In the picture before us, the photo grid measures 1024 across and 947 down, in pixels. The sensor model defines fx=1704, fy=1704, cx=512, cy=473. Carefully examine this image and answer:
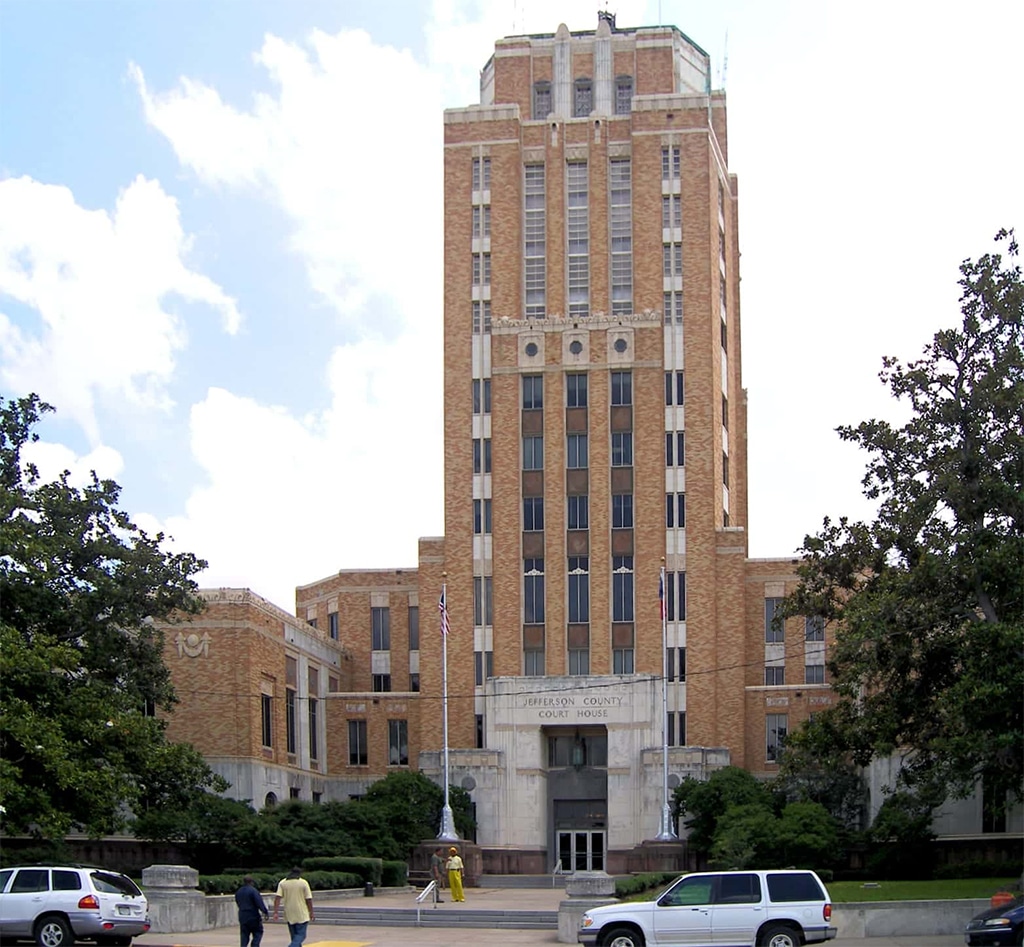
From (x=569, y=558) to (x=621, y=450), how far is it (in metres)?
5.35

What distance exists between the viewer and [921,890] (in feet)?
149

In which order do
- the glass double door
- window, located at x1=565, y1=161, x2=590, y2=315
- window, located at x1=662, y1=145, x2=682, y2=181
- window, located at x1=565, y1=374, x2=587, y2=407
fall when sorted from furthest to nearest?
window, located at x1=565, y1=161, x2=590, y2=315 → window, located at x1=662, y1=145, x2=682, y2=181 → window, located at x1=565, y1=374, x2=587, y2=407 → the glass double door

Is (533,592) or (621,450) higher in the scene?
(621,450)

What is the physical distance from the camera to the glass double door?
7250 cm

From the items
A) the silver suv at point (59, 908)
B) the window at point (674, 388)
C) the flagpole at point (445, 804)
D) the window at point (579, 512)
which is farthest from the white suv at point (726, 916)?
the window at point (674, 388)

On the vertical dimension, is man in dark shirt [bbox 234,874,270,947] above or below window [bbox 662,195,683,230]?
below

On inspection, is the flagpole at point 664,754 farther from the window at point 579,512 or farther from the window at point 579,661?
the window at point 579,512

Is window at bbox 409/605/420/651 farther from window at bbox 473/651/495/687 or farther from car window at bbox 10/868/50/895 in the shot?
car window at bbox 10/868/50/895

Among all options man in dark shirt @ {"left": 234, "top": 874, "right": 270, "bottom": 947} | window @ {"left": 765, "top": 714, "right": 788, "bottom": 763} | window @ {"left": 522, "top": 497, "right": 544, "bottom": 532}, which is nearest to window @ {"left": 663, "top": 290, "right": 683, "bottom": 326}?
window @ {"left": 522, "top": 497, "right": 544, "bottom": 532}

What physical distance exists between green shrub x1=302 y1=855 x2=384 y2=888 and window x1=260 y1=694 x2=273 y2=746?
12.4 metres

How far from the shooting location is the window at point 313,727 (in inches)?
3046

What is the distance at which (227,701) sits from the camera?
67312mm

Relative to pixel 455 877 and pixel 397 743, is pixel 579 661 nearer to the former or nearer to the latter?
pixel 397 743

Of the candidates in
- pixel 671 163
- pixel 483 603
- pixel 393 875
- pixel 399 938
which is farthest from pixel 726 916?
pixel 671 163
